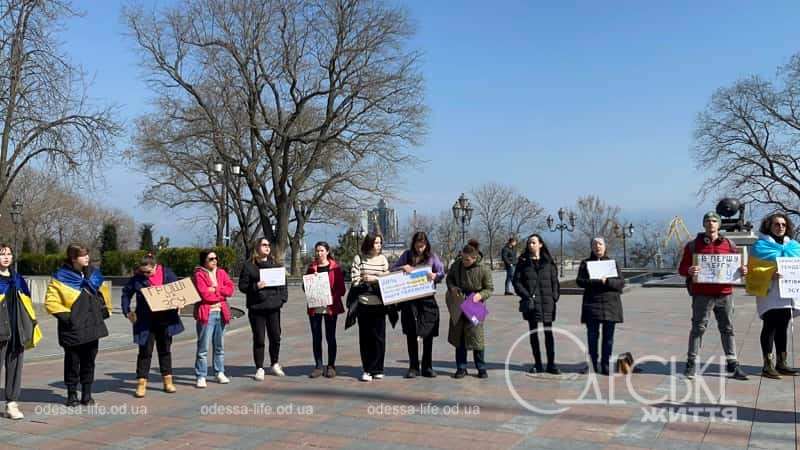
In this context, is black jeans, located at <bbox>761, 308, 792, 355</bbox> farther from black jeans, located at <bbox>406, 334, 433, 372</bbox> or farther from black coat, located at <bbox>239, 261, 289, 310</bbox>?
black coat, located at <bbox>239, 261, 289, 310</bbox>

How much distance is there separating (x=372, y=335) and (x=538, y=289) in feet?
6.72

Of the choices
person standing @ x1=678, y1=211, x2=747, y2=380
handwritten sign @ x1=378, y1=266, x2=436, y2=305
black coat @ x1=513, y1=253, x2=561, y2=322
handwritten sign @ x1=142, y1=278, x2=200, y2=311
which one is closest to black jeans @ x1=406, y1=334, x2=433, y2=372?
handwritten sign @ x1=378, y1=266, x2=436, y2=305

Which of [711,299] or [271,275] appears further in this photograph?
[271,275]

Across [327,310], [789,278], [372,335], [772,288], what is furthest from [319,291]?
[789,278]

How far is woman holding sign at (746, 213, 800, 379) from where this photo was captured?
7414 millimetres

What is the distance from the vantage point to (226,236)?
114 ft

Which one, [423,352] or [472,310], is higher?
[472,310]

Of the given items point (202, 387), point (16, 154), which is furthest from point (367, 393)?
point (16, 154)

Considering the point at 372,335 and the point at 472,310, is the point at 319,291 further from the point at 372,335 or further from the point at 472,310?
the point at 472,310

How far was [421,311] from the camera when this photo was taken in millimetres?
7941

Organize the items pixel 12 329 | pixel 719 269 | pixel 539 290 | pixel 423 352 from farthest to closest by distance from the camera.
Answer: pixel 423 352 < pixel 539 290 < pixel 719 269 < pixel 12 329

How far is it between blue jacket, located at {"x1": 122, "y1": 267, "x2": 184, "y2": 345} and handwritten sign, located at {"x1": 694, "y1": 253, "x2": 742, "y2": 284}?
5.94 metres

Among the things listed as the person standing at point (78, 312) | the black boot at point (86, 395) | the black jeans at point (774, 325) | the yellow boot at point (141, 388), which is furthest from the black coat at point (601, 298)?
the black boot at point (86, 395)

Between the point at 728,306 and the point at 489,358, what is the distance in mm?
3157
